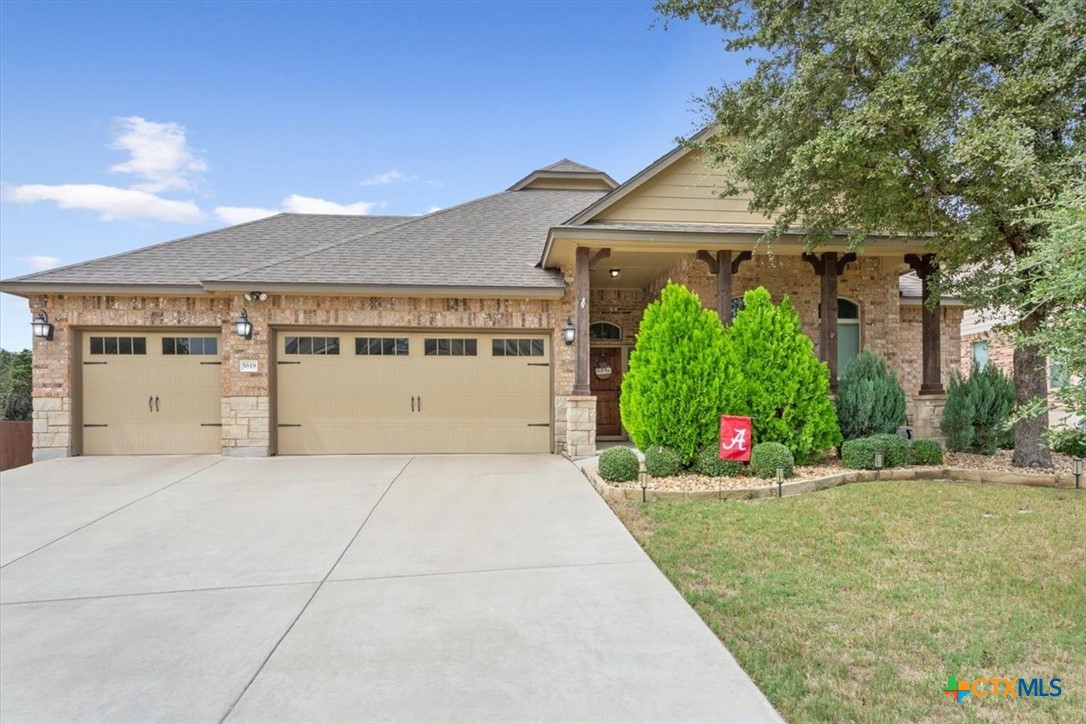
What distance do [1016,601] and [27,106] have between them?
1503cm

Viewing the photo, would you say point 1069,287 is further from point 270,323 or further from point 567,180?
point 567,180

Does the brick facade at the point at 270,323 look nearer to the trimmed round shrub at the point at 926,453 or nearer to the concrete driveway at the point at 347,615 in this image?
the trimmed round shrub at the point at 926,453

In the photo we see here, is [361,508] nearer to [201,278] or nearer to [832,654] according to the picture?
[832,654]

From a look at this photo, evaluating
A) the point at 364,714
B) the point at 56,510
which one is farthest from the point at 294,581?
the point at 56,510

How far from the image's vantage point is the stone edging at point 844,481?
5.96 meters

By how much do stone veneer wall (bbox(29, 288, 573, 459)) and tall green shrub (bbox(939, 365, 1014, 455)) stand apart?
7.17m

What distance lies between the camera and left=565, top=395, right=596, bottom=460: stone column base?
8125 millimetres

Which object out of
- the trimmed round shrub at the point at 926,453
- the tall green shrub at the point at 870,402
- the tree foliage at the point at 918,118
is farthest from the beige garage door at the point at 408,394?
the trimmed round shrub at the point at 926,453

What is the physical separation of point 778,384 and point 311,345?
7432 millimetres

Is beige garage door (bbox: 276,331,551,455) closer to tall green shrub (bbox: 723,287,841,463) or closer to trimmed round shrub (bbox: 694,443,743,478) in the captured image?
trimmed round shrub (bbox: 694,443,743,478)

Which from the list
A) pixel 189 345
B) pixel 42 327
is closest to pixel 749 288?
pixel 189 345

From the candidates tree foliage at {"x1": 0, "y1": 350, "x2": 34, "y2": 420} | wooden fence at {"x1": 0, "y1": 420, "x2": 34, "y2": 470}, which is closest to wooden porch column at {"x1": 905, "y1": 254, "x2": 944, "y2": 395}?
wooden fence at {"x1": 0, "y1": 420, "x2": 34, "y2": 470}

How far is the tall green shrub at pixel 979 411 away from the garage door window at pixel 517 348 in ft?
21.8

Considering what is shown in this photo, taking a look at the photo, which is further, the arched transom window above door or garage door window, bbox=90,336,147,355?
the arched transom window above door
